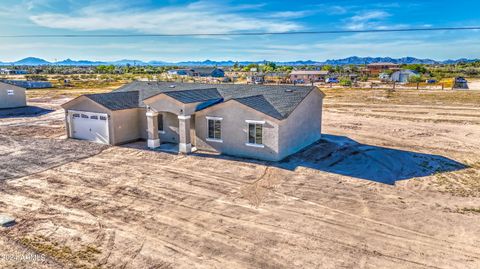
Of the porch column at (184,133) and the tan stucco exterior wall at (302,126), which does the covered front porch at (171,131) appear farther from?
the tan stucco exterior wall at (302,126)

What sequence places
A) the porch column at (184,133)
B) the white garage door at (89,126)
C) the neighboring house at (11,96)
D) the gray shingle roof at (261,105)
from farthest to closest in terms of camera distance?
the neighboring house at (11,96) → the white garage door at (89,126) → the porch column at (184,133) → the gray shingle roof at (261,105)

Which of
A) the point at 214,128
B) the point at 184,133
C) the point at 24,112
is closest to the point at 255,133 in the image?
the point at 214,128

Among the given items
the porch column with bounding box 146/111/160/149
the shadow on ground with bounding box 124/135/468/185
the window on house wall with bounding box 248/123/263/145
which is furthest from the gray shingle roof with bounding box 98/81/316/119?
the shadow on ground with bounding box 124/135/468/185

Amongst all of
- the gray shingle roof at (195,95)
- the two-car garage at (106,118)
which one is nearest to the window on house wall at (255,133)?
the gray shingle roof at (195,95)

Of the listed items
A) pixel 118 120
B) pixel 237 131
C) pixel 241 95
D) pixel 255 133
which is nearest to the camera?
pixel 255 133

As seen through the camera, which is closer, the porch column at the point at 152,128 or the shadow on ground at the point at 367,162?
the shadow on ground at the point at 367,162

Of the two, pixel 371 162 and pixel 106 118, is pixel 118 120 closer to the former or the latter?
pixel 106 118

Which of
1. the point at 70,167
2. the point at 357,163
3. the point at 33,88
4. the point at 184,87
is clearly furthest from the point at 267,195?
the point at 33,88
